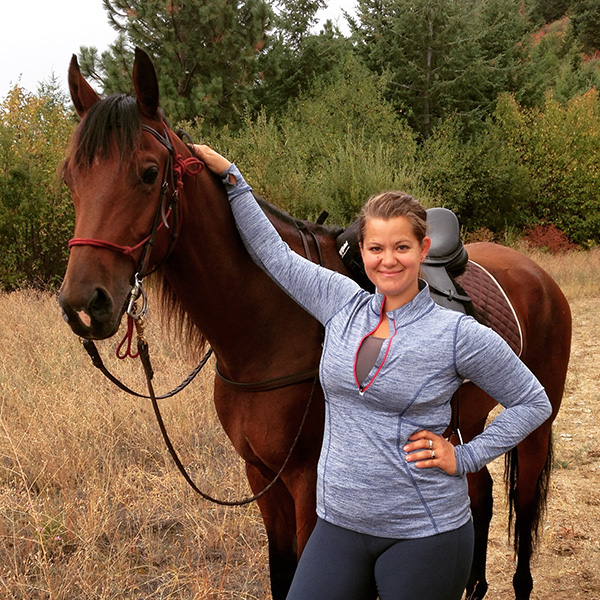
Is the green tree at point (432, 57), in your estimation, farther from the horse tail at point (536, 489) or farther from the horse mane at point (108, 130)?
the horse mane at point (108, 130)

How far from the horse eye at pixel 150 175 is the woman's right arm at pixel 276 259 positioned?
0.95ft

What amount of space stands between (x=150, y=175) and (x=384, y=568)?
1.25 meters

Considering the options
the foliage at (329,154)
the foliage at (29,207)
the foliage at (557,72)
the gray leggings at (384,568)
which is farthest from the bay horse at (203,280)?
the foliage at (557,72)

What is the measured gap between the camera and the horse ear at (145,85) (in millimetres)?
1620

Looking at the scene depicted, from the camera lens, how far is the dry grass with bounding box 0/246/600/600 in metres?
2.71

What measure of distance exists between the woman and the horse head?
2.02 feet

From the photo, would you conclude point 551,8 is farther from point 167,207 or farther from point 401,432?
point 401,432

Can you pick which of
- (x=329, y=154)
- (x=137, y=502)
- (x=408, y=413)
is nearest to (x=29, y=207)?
(x=137, y=502)

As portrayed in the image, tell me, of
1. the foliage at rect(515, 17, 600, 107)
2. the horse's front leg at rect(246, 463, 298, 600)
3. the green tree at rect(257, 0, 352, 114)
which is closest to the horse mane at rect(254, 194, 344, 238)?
the horse's front leg at rect(246, 463, 298, 600)

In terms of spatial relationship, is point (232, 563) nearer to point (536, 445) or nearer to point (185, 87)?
point (536, 445)

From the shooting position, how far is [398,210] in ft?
4.72

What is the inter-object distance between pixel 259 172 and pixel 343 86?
8.25m

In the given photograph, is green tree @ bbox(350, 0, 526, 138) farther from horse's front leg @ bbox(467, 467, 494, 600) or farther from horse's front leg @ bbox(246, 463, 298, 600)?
horse's front leg @ bbox(246, 463, 298, 600)

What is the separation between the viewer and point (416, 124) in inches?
842
